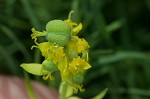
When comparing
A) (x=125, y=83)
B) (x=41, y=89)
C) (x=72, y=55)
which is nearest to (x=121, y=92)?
(x=125, y=83)

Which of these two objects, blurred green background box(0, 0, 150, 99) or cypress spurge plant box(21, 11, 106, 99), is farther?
blurred green background box(0, 0, 150, 99)

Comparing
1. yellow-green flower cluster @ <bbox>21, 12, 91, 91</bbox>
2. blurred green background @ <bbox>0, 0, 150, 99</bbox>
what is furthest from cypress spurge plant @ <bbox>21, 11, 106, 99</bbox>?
blurred green background @ <bbox>0, 0, 150, 99</bbox>

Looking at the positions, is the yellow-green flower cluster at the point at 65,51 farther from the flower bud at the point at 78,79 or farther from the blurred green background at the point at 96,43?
the blurred green background at the point at 96,43

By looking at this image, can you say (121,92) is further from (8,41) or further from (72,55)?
(72,55)

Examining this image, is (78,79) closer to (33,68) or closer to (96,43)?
(33,68)

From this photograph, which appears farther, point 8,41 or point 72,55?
point 8,41

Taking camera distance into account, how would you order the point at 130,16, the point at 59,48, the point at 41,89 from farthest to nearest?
the point at 130,16, the point at 41,89, the point at 59,48

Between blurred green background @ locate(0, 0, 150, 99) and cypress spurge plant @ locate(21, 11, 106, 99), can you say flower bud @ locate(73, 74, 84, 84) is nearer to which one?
cypress spurge plant @ locate(21, 11, 106, 99)
